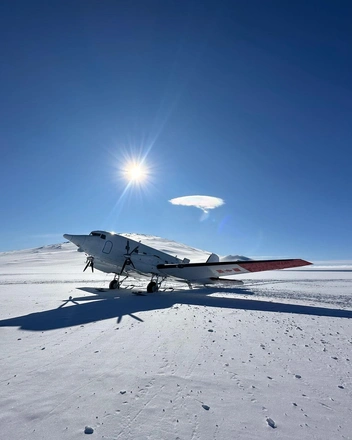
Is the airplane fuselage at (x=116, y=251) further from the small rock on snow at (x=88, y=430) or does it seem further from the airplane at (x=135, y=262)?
the small rock on snow at (x=88, y=430)

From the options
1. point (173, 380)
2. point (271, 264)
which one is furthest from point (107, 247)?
point (173, 380)

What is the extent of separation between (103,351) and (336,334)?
724cm

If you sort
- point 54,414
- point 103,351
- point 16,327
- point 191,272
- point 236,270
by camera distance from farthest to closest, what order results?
1. point 191,272
2. point 236,270
3. point 16,327
4. point 103,351
5. point 54,414

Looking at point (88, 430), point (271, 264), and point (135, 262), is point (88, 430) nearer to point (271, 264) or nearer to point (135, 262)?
point (271, 264)

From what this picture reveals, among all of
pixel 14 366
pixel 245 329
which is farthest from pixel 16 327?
pixel 245 329

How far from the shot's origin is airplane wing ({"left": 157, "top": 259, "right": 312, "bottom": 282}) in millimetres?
17281

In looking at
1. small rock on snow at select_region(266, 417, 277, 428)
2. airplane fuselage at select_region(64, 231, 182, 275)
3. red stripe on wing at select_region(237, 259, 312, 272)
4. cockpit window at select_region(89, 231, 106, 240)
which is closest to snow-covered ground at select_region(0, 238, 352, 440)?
small rock on snow at select_region(266, 417, 277, 428)

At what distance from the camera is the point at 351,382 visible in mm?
4742

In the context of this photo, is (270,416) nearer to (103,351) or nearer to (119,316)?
(103,351)

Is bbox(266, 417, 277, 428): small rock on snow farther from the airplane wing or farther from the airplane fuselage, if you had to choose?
the airplane fuselage

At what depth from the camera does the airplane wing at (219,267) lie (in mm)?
17281

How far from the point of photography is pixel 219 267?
1967 centimetres

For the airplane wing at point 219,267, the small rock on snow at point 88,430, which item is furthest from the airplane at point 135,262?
the small rock on snow at point 88,430

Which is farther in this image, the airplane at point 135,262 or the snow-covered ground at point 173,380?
the airplane at point 135,262
